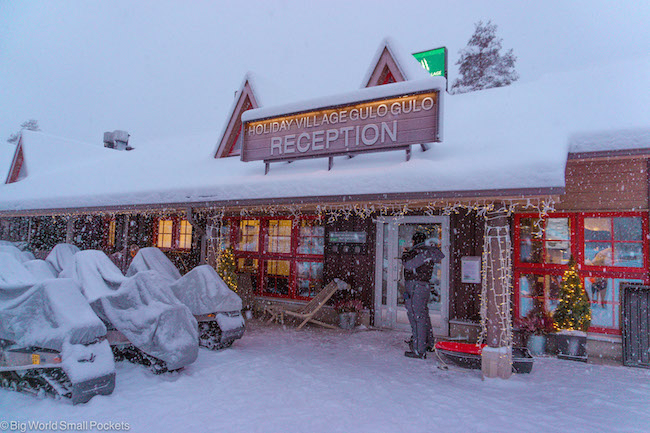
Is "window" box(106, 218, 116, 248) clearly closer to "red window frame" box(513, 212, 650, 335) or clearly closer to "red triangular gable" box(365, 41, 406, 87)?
"red triangular gable" box(365, 41, 406, 87)

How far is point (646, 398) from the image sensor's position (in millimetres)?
5508

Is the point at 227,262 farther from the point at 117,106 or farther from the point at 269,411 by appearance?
the point at 117,106

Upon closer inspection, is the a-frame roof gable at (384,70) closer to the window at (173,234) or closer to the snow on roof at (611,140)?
the snow on roof at (611,140)

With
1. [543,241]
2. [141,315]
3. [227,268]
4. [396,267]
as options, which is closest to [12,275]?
[141,315]

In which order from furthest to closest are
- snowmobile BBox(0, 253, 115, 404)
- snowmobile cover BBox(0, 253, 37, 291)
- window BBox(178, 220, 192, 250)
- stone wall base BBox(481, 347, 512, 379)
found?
window BBox(178, 220, 192, 250), stone wall base BBox(481, 347, 512, 379), snowmobile cover BBox(0, 253, 37, 291), snowmobile BBox(0, 253, 115, 404)

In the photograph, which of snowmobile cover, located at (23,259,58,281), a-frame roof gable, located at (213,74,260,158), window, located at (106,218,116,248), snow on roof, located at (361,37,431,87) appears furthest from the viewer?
window, located at (106,218,116,248)

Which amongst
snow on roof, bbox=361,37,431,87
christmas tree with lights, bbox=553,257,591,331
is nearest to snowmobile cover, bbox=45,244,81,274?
snow on roof, bbox=361,37,431,87

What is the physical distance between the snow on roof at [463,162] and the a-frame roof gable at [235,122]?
0.39 meters

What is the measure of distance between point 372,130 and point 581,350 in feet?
17.2

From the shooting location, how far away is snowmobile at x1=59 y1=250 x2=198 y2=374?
18.6 ft

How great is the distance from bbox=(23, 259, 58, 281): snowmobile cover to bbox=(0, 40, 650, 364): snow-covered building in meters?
2.51

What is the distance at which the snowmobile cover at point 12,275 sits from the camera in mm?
5355

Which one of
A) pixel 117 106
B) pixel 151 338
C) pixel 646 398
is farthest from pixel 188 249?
pixel 117 106

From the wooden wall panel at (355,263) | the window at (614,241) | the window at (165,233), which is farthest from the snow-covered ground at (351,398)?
the window at (165,233)
